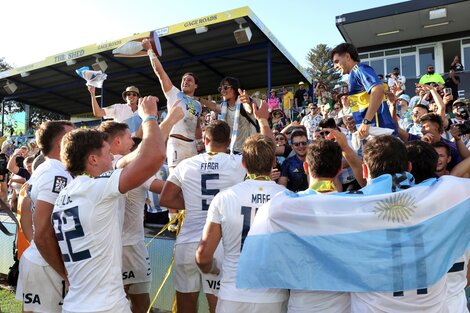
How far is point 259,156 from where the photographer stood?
2795mm

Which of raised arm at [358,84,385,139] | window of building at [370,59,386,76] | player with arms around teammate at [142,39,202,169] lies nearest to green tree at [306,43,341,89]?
window of building at [370,59,386,76]

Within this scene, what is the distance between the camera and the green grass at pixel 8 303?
5918 mm

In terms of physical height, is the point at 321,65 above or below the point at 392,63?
above

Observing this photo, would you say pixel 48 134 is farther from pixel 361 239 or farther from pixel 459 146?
pixel 459 146

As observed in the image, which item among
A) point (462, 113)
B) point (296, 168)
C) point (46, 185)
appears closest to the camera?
point (46, 185)

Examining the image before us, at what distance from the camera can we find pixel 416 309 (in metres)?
2.12

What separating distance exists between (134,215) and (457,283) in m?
2.73

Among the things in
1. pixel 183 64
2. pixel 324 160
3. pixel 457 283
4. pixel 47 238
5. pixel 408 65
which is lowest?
pixel 457 283

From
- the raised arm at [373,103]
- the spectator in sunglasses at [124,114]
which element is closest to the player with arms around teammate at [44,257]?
the raised arm at [373,103]

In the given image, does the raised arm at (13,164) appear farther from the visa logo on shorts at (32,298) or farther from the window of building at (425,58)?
the window of building at (425,58)

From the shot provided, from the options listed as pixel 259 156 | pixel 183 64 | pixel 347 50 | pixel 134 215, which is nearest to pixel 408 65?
pixel 183 64

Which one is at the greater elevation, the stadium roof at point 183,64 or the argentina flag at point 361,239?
the stadium roof at point 183,64

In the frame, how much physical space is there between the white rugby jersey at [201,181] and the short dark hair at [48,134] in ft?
3.54

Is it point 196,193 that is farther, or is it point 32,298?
point 196,193
